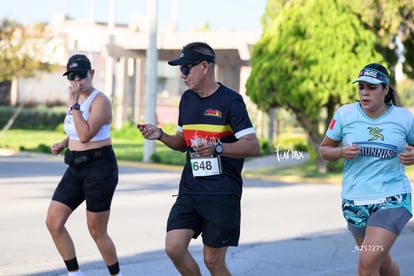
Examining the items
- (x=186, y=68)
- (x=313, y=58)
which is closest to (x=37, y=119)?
(x=313, y=58)

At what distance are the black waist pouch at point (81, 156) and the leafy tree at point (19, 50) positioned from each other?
27732 millimetres

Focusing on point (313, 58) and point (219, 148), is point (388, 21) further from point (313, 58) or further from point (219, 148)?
point (219, 148)

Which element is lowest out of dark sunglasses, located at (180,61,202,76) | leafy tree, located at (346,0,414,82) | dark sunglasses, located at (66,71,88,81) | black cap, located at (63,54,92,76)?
dark sunglasses, located at (66,71,88,81)

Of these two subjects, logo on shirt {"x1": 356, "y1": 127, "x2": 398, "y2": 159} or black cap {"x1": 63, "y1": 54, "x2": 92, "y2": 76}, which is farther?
black cap {"x1": 63, "y1": 54, "x2": 92, "y2": 76}

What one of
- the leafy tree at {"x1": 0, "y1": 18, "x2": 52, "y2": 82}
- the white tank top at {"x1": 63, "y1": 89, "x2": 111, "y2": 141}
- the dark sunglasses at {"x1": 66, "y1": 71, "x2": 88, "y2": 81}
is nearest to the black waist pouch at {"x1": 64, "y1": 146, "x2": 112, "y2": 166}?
the white tank top at {"x1": 63, "y1": 89, "x2": 111, "y2": 141}

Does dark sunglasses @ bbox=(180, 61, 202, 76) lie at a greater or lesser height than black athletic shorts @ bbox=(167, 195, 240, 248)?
greater

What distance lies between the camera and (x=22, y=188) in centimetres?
1583

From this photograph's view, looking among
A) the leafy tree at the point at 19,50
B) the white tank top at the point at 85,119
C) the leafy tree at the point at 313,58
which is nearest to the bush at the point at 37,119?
the leafy tree at the point at 19,50

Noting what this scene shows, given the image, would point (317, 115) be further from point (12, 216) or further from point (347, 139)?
point (347, 139)

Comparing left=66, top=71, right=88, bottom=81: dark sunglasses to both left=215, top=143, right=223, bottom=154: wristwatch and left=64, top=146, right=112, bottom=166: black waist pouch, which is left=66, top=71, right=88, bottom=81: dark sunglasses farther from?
left=215, top=143, right=223, bottom=154: wristwatch

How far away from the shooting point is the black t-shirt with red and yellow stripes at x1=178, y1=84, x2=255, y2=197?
576cm

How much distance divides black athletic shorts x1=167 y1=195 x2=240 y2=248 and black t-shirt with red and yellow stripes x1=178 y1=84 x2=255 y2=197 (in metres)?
0.05

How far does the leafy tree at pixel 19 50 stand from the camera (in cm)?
3394

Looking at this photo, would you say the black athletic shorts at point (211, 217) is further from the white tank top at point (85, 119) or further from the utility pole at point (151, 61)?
the utility pole at point (151, 61)
